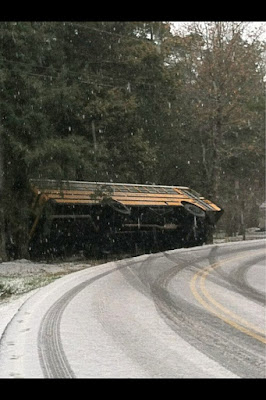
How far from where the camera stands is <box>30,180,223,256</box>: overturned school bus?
19219 millimetres

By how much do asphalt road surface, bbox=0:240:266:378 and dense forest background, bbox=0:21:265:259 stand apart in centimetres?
578

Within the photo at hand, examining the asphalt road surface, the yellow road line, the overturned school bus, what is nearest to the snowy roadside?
the asphalt road surface

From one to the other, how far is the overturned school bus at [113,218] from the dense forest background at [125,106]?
626 millimetres

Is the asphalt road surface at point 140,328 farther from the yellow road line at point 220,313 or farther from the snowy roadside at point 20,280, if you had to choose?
the snowy roadside at point 20,280

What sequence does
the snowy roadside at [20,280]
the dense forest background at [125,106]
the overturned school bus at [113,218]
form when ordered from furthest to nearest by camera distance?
the overturned school bus at [113,218], the dense forest background at [125,106], the snowy roadside at [20,280]

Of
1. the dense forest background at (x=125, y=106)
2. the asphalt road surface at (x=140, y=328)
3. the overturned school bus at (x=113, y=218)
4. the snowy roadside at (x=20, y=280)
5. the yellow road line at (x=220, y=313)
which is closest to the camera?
the asphalt road surface at (x=140, y=328)

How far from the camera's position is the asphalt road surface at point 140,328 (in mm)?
5508

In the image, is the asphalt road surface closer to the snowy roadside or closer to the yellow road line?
the yellow road line

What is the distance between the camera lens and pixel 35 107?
1880 centimetres

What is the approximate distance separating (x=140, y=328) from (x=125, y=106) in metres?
19.6

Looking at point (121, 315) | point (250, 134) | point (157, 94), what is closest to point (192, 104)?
point (157, 94)

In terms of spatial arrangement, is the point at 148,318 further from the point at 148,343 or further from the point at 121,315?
the point at 148,343

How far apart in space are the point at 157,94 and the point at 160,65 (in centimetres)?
152

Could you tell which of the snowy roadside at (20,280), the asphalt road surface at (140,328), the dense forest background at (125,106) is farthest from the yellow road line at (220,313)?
the dense forest background at (125,106)
